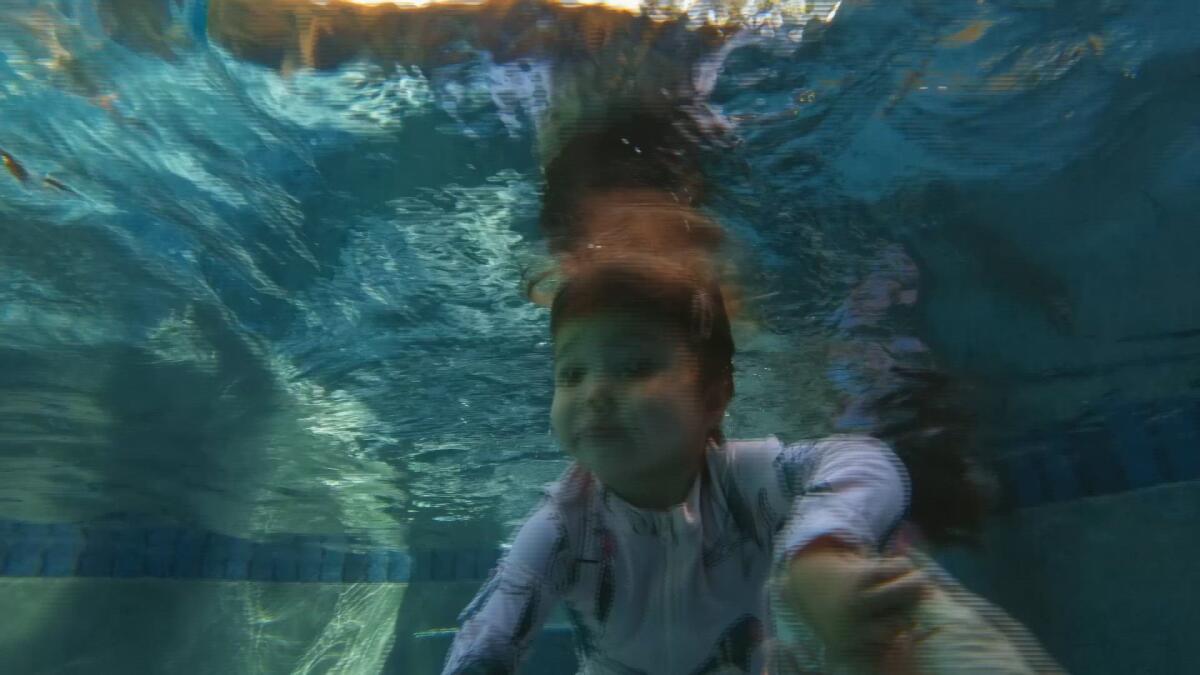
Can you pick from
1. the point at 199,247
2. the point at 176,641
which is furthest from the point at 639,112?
the point at 176,641

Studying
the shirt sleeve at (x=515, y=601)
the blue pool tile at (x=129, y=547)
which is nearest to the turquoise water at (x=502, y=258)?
the blue pool tile at (x=129, y=547)

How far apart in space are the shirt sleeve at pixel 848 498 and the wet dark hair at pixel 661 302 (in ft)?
2.75

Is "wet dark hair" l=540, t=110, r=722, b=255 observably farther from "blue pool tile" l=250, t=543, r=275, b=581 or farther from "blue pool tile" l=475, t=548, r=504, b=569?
"blue pool tile" l=475, t=548, r=504, b=569

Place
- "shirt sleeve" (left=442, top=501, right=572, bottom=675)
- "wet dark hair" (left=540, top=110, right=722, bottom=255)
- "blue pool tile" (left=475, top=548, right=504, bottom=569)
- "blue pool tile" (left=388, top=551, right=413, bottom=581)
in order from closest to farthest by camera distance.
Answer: "shirt sleeve" (left=442, top=501, right=572, bottom=675) < "wet dark hair" (left=540, top=110, right=722, bottom=255) < "blue pool tile" (left=475, top=548, right=504, bottom=569) < "blue pool tile" (left=388, top=551, right=413, bottom=581)

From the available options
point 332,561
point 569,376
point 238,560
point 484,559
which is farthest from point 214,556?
point 569,376

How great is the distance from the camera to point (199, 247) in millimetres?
6539

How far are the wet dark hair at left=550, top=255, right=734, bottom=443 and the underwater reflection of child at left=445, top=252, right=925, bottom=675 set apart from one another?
0.05 feet

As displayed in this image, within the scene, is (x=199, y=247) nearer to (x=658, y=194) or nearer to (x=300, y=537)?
(x=658, y=194)

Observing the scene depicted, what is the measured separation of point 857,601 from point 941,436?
8168 mm

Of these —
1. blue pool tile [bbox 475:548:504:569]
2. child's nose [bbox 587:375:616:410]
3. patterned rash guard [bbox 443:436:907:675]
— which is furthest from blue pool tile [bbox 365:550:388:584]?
child's nose [bbox 587:375:616:410]

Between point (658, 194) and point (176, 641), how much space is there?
1512cm

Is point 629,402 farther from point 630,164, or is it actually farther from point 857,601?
point 630,164

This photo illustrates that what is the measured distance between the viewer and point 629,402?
335cm

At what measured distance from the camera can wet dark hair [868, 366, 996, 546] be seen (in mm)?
5645
